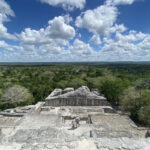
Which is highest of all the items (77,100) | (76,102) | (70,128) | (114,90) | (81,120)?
(114,90)

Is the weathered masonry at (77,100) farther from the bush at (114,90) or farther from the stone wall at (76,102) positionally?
the bush at (114,90)

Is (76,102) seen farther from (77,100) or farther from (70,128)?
(70,128)

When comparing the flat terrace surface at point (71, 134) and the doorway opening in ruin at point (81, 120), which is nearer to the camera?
the flat terrace surface at point (71, 134)

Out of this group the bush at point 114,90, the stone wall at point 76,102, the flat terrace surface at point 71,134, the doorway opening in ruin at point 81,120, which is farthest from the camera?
the bush at point 114,90

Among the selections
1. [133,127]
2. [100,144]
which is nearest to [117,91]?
[133,127]

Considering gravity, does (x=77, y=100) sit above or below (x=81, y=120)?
above

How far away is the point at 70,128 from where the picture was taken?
27.9ft

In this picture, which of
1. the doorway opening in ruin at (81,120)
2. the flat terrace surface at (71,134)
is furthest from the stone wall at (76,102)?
the doorway opening in ruin at (81,120)

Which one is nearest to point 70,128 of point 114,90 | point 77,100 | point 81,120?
point 81,120

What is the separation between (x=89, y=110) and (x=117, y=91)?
Answer: 6.37 m

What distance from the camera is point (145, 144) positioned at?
171 inches

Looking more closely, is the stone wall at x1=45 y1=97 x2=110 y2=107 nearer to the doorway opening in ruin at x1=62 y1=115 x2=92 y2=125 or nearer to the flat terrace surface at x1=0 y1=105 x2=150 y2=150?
the flat terrace surface at x1=0 y1=105 x2=150 y2=150

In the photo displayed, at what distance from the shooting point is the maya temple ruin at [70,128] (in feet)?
14.2

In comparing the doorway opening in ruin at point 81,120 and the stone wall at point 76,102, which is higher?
the stone wall at point 76,102
